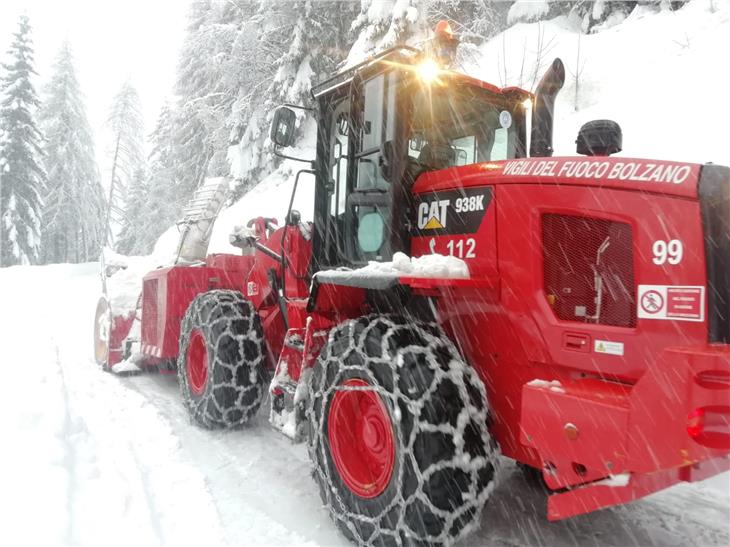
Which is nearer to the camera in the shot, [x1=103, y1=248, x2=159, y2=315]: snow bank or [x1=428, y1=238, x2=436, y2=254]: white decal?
[x1=428, y1=238, x2=436, y2=254]: white decal

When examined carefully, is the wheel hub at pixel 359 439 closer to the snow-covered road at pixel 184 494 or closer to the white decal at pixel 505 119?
the snow-covered road at pixel 184 494

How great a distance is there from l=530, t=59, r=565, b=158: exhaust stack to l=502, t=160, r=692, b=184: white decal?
0.95 m

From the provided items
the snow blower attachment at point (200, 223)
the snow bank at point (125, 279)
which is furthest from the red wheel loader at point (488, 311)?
the snow bank at point (125, 279)

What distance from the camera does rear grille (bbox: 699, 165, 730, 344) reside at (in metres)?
2.31

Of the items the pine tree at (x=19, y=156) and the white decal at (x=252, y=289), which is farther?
the pine tree at (x=19, y=156)

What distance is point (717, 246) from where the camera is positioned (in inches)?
92.6

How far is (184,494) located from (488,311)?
2294mm

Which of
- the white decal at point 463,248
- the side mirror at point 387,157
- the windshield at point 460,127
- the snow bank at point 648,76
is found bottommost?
the white decal at point 463,248

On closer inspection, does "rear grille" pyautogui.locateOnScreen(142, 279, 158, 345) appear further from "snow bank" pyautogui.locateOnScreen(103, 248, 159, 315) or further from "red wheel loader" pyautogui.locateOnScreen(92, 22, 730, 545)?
"red wheel loader" pyautogui.locateOnScreen(92, 22, 730, 545)

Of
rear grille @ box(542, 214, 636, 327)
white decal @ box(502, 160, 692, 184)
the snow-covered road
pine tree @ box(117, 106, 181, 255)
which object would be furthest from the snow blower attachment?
pine tree @ box(117, 106, 181, 255)

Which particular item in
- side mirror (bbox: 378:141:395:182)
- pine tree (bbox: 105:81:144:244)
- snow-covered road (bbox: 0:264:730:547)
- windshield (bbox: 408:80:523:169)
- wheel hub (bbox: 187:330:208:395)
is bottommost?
snow-covered road (bbox: 0:264:730:547)

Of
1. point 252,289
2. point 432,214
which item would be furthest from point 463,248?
point 252,289

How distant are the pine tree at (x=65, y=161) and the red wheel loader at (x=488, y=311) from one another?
4004 cm

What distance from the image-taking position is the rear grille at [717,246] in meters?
2.31
